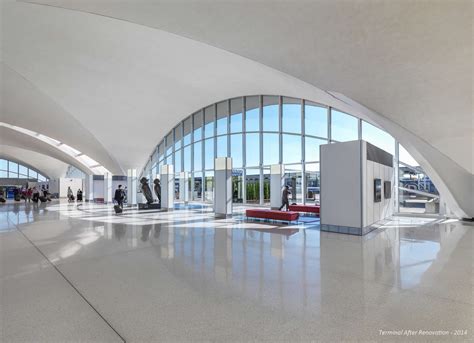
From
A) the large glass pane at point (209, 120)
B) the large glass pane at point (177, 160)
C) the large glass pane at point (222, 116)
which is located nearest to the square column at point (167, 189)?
the large glass pane at point (222, 116)

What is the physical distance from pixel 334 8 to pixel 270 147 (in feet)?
49.0

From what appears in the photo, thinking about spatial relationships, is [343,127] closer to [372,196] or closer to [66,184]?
[372,196]

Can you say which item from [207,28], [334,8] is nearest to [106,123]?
[207,28]

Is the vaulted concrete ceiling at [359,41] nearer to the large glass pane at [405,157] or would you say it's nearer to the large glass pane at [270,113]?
the large glass pane at [405,157]

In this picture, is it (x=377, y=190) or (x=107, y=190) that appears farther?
(x=107, y=190)

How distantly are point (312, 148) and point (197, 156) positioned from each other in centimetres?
1182

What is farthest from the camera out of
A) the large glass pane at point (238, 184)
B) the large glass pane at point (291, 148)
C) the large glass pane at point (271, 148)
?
the large glass pane at point (238, 184)

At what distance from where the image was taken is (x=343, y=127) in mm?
17750

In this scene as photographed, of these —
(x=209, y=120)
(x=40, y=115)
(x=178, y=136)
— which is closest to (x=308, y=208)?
(x=209, y=120)

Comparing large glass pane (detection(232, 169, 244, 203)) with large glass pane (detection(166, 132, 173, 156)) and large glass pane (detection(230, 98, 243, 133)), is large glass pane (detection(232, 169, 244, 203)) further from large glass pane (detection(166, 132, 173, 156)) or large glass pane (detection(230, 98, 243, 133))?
large glass pane (detection(166, 132, 173, 156))

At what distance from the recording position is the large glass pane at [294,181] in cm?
1967

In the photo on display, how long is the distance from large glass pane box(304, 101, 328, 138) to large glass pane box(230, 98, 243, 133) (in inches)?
231

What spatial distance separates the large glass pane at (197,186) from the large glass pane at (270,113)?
8484 mm

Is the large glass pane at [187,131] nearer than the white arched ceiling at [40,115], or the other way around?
the white arched ceiling at [40,115]
